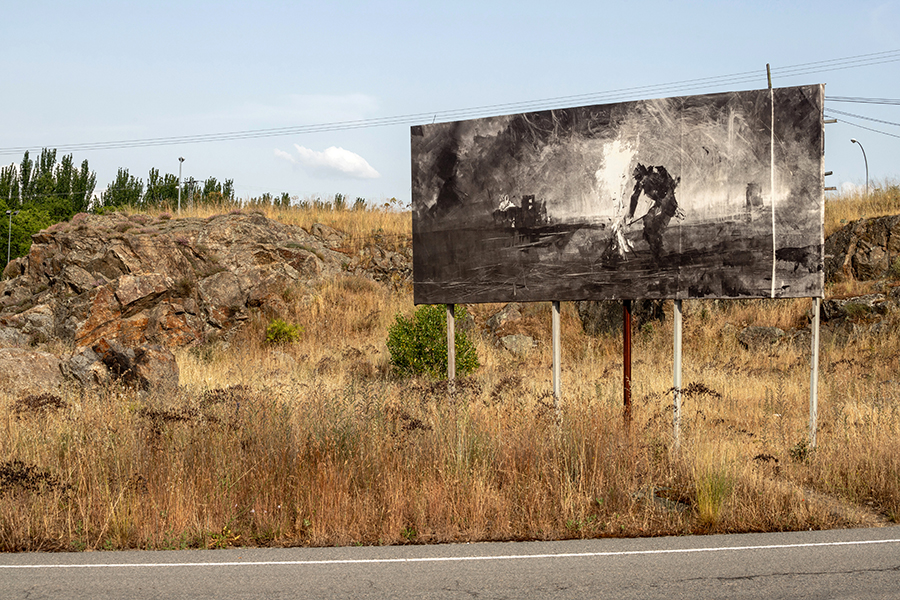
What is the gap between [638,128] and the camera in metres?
9.95

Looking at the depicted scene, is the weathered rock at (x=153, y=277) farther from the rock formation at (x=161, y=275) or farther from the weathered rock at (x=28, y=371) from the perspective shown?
the weathered rock at (x=28, y=371)

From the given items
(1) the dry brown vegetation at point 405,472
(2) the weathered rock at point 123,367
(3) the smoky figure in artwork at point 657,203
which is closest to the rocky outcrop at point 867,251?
(1) the dry brown vegetation at point 405,472

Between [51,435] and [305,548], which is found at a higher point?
[51,435]

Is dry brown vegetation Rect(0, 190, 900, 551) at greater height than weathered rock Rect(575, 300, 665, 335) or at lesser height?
lesser

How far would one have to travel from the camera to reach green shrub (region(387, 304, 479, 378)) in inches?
659

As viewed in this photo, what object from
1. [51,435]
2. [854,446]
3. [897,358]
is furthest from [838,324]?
[51,435]

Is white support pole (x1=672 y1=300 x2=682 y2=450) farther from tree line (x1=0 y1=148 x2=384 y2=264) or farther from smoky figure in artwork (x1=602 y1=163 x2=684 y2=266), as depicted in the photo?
tree line (x1=0 y1=148 x2=384 y2=264)

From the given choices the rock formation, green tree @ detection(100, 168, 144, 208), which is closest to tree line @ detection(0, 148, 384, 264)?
green tree @ detection(100, 168, 144, 208)

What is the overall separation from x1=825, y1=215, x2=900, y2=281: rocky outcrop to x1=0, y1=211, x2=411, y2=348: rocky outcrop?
626 inches

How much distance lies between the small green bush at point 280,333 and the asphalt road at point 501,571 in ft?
52.0

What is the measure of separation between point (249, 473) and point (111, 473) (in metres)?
1.56

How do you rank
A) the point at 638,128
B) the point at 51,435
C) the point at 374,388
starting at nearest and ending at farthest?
1. the point at 51,435
2. the point at 638,128
3. the point at 374,388

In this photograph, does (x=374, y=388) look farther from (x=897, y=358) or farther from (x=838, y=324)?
(x=838, y=324)

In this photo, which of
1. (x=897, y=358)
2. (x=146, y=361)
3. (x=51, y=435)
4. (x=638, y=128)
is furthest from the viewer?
(x=897, y=358)
